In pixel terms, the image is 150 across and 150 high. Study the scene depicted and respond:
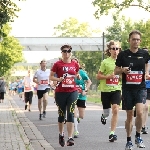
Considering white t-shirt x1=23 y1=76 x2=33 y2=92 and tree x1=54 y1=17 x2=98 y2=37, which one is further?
tree x1=54 y1=17 x2=98 y2=37

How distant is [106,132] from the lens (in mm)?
13055

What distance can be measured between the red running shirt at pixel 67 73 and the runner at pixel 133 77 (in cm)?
127

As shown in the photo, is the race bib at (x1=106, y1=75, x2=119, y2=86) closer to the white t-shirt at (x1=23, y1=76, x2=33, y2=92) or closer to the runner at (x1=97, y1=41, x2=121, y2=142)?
the runner at (x1=97, y1=41, x2=121, y2=142)

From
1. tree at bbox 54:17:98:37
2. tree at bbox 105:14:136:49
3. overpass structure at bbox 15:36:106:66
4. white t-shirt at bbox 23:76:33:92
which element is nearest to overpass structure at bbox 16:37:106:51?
overpass structure at bbox 15:36:106:66

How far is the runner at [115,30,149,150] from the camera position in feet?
28.8

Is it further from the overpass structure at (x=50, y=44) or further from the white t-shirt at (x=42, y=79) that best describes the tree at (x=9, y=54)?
the white t-shirt at (x=42, y=79)

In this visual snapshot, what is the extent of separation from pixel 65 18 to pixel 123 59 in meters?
110

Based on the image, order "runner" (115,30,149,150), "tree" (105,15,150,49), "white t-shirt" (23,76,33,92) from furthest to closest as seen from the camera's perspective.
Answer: "tree" (105,15,150,49)
"white t-shirt" (23,76,33,92)
"runner" (115,30,149,150)

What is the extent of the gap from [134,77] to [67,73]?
1587 mm

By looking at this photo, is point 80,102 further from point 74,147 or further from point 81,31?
point 81,31

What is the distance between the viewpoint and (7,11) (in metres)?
16.5

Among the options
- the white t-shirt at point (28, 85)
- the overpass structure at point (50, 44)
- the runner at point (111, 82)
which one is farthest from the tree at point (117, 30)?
the runner at point (111, 82)

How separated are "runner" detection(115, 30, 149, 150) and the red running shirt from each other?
1.27 meters

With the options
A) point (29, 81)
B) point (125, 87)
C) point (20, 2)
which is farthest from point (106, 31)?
point (125, 87)
